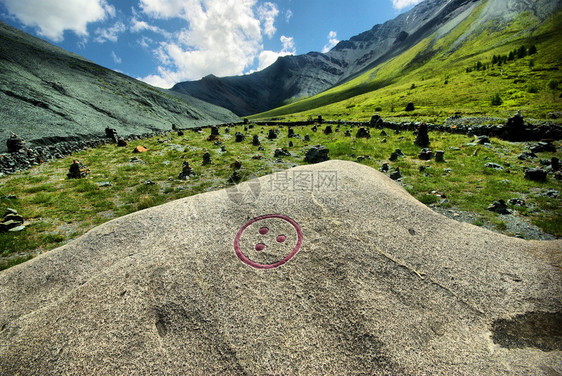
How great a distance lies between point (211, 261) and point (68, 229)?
9505 mm

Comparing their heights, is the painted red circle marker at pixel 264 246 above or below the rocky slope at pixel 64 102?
below

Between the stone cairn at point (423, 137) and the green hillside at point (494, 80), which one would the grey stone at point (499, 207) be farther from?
the green hillside at point (494, 80)

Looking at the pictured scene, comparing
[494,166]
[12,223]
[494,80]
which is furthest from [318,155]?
[494,80]

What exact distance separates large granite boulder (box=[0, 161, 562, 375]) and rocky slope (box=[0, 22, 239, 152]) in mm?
27711

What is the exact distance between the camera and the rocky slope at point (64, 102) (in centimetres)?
2744

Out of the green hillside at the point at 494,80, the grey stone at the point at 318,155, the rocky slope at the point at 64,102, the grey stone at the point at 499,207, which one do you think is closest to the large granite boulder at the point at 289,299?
the grey stone at the point at 499,207

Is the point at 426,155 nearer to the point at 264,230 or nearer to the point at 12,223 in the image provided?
the point at 264,230

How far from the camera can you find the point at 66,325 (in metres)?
4.39

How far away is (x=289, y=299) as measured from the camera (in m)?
4.61

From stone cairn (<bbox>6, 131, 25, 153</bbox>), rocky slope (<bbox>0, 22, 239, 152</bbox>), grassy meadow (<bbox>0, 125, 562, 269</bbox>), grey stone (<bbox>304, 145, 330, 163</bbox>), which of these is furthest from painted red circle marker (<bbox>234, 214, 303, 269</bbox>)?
rocky slope (<bbox>0, 22, 239, 152</bbox>)

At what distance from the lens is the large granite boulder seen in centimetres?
388

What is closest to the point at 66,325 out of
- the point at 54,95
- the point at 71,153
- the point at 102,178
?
the point at 102,178

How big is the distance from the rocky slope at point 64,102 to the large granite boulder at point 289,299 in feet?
90.9

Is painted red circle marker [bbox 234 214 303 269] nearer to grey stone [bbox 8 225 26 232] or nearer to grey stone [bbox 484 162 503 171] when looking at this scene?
grey stone [bbox 8 225 26 232]
